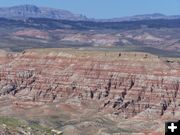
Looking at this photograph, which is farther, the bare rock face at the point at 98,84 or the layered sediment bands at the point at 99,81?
the layered sediment bands at the point at 99,81

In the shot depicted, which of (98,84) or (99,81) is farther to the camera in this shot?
(99,81)

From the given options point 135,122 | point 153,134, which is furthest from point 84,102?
point 153,134

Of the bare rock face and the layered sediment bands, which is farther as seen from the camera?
the layered sediment bands

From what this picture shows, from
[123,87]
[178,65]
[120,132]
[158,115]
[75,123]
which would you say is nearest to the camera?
[120,132]

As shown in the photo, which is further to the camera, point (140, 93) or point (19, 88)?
point (19, 88)

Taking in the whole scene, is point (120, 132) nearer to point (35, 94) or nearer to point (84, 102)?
point (84, 102)
